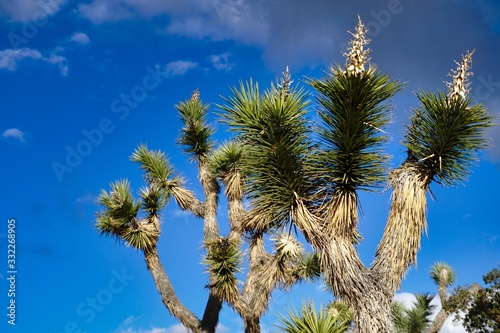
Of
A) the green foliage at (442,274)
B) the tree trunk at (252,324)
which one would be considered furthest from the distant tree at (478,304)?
the tree trunk at (252,324)

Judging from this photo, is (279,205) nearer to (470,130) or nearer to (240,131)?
(240,131)

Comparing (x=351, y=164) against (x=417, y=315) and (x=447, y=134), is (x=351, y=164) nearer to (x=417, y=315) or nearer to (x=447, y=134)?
(x=447, y=134)

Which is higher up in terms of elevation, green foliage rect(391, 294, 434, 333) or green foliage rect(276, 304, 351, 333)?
green foliage rect(391, 294, 434, 333)

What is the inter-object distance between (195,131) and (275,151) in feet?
23.5

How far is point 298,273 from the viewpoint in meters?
13.7

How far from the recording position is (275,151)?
25.7 ft

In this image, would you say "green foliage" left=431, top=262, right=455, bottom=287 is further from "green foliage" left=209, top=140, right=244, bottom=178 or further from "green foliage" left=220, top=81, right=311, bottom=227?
"green foliage" left=220, top=81, right=311, bottom=227

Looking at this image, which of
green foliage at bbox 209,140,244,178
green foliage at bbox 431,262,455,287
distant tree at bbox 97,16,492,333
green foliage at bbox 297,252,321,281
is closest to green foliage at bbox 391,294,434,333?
green foliage at bbox 431,262,455,287

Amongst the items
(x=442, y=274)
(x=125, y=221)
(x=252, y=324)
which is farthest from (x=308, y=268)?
(x=442, y=274)

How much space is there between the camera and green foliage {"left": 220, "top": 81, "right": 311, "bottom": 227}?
775 cm

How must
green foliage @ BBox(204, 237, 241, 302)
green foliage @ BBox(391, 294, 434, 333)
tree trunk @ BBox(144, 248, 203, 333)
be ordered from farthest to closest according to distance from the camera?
green foliage @ BBox(391, 294, 434, 333), tree trunk @ BBox(144, 248, 203, 333), green foliage @ BBox(204, 237, 241, 302)

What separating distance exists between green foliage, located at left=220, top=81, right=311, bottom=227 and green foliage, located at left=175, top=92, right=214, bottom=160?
6533 millimetres

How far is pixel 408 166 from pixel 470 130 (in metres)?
0.92

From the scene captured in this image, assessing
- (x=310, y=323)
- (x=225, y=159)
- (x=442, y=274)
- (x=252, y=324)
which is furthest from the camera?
(x=442, y=274)
